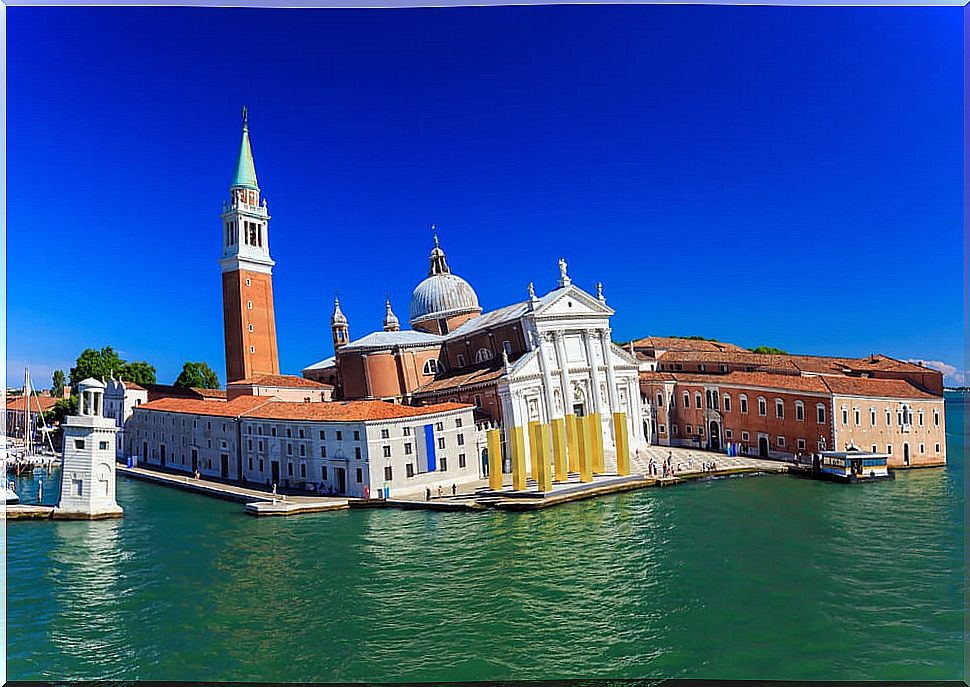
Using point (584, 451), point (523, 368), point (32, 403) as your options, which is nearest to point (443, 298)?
point (523, 368)

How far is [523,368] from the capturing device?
51.4 ft

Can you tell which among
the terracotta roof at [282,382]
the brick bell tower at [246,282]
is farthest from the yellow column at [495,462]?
the brick bell tower at [246,282]

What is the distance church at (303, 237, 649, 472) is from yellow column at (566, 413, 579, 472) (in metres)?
0.07

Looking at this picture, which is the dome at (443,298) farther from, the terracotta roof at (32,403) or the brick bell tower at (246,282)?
the terracotta roof at (32,403)

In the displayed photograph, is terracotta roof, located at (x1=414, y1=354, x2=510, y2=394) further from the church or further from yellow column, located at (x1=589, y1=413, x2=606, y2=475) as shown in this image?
yellow column, located at (x1=589, y1=413, x2=606, y2=475)

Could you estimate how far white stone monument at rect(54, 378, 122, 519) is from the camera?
11.5 meters

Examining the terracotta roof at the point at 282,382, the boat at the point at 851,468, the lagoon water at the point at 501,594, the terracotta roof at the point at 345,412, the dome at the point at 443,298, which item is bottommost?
the lagoon water at the point at 501,594

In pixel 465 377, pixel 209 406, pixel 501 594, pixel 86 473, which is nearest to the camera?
pixel 501 594

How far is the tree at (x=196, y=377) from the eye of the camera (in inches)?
993

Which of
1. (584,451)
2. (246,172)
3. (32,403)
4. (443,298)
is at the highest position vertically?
(246,172)

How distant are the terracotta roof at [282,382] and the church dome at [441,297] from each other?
3.44 meters

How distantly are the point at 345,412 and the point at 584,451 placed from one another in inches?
171

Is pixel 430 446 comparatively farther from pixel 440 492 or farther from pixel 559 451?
pixel 559 451

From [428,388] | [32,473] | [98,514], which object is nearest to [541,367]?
[428,388]
